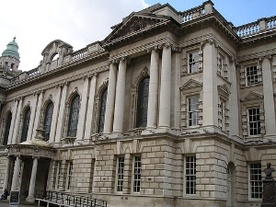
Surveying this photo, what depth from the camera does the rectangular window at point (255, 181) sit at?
973 inches

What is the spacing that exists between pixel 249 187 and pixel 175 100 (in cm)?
814

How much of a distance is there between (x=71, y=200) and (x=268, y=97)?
17455mm

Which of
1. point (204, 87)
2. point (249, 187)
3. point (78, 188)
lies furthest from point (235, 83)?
point (78, 188)

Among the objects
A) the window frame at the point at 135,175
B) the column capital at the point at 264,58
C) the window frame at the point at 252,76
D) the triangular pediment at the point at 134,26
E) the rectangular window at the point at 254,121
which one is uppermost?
the triangular pediment at the point at 134,26

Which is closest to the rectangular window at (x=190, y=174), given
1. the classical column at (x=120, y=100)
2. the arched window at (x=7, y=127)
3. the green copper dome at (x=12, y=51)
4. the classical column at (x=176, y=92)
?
the classical column at (x=176, y=92)

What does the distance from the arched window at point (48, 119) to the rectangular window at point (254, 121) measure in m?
20.6

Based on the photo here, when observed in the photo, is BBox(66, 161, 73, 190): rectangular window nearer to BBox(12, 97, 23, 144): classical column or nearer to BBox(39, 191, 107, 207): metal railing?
BBox(39, 191, 107, 207): metal railing

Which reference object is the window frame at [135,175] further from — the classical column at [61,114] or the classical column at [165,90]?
the classical column at [61,114]

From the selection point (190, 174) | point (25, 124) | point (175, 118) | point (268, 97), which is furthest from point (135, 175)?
point (25, 124)

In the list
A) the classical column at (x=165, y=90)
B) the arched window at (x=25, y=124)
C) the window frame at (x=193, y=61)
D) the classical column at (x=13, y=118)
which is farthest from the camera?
the classical column at (x=13, y=118)

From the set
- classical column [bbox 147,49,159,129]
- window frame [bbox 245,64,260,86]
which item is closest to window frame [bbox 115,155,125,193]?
classical column [bbox 147,49,159,129]

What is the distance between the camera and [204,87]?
23.8 m

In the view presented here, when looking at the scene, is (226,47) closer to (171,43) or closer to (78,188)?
(171,43)

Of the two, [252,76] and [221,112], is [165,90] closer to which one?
[221,112]
